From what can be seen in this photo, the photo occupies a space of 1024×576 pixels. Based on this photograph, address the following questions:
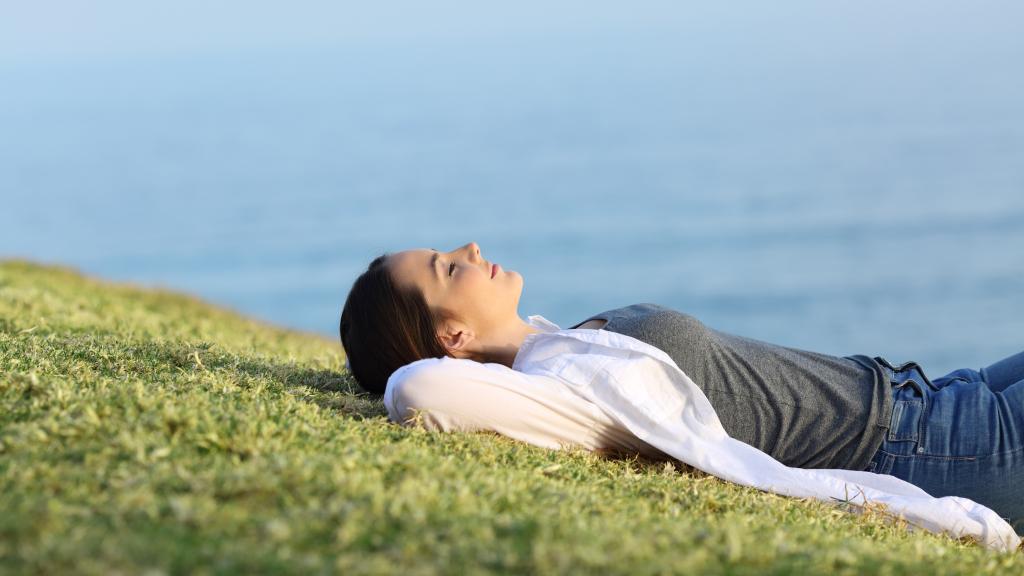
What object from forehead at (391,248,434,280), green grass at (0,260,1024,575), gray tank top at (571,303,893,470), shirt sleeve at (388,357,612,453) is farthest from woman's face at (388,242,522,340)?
green grass at (0,260,1024,575)

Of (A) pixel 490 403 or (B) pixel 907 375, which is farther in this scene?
(B) pixel 907 375

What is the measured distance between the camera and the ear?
5340mm

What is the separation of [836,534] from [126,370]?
11.6 feet

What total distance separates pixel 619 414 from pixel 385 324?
129 centimetres

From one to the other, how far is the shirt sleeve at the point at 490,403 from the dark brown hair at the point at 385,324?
466mm

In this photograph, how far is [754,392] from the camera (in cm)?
530

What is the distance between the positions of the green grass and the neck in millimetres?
674

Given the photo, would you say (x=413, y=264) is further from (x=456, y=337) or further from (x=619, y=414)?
(x=619, y=414)

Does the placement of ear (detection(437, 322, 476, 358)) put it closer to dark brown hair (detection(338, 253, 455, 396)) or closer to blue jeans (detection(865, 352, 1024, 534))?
dark brown hair (detection(338, 253, 455, 396))

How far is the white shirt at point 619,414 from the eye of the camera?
4824mm

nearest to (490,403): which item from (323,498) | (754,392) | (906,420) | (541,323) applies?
(541,323)

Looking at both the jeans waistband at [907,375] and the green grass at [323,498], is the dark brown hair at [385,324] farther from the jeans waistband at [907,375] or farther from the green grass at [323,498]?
the jeans waistband at [907,375]

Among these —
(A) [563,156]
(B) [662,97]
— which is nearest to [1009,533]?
(A) [563,156]

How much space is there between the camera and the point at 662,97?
546 feet
